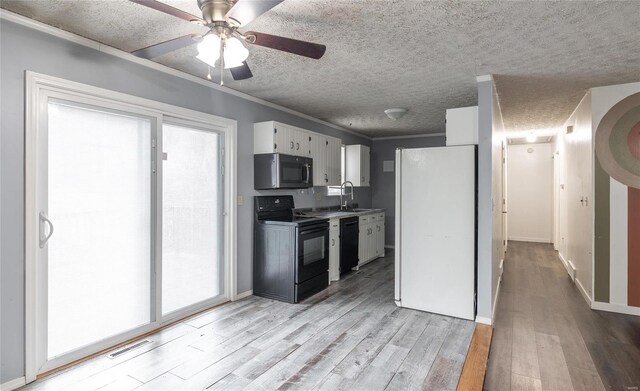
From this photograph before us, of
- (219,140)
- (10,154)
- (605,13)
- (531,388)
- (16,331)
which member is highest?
(605,13)

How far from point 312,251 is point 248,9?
9.61 ft

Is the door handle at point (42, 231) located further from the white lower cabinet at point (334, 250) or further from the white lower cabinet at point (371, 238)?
the white lower cabinet at point (371, 238)

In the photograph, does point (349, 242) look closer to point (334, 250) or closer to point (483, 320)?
point (334, 250)

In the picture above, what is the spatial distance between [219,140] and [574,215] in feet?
15.5

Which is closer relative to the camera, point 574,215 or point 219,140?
point 219,140

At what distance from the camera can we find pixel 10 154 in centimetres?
218

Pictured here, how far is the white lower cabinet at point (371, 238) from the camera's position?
5.52 metres

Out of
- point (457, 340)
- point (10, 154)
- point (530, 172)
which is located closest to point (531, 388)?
point (457, 340)

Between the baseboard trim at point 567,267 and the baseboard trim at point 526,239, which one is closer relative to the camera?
the baseboard trim at point 567,267

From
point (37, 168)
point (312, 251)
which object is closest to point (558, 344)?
point (312, 251)

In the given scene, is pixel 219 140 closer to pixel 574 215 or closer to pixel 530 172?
pixel 574 215

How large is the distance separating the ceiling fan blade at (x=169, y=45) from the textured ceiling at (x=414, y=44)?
0.29 metres

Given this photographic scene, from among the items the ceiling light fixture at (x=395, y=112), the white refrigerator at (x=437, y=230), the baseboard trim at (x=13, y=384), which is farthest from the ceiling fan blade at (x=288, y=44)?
the ceiling light fixture at (x=395, y=112)

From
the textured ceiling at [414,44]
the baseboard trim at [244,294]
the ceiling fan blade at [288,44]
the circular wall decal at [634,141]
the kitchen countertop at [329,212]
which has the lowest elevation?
the baseboard trim at [244,294]
